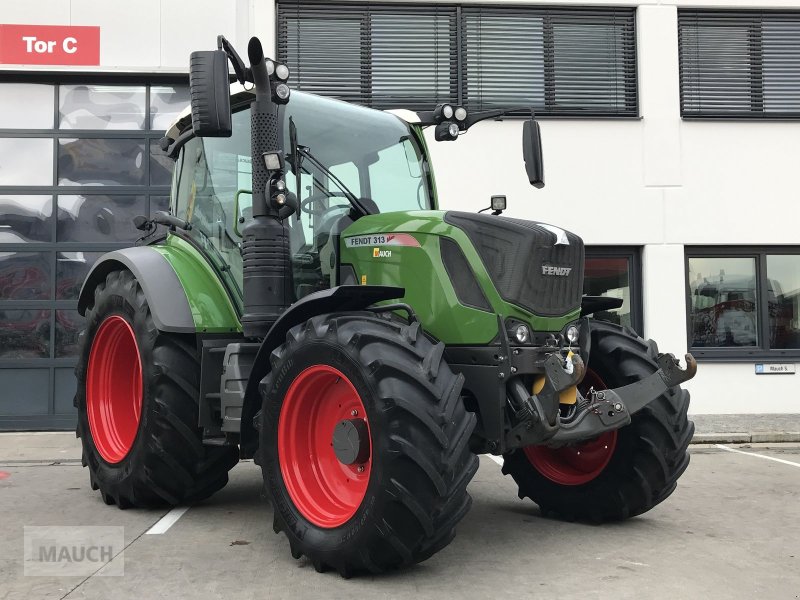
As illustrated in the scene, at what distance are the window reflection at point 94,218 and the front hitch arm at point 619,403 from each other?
7.80 m

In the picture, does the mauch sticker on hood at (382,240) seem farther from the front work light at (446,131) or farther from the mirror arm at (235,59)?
the front work light at (446,131)

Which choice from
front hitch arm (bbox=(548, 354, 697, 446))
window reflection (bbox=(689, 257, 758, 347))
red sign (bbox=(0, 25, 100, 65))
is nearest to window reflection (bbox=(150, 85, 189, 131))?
red sign (bbox=(0, 25, 100, 65))

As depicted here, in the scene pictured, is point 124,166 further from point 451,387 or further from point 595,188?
point 451,387

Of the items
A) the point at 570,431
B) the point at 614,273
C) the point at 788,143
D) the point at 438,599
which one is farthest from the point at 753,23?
the point at 438,599

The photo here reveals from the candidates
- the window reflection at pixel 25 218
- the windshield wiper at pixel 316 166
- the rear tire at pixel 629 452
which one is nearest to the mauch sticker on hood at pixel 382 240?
the windshield wiper at pixel 316 166

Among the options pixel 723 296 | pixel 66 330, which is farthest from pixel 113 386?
pixel 723 296

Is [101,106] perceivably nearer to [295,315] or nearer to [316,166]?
[316,166]

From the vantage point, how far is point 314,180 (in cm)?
505

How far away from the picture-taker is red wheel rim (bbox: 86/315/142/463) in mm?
6023

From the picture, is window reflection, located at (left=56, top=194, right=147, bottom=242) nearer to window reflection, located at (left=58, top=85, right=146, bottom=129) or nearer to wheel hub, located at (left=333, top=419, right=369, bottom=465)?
window reflection, located at (left=58, top=85, right=146, bottom=129)

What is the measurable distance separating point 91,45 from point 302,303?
7.80 m

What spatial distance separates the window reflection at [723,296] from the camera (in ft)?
38.0

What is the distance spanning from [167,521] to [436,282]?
2.43 m

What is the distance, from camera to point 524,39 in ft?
38.2
